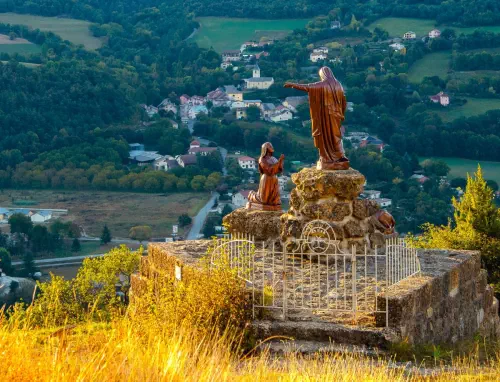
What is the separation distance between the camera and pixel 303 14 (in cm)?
13000

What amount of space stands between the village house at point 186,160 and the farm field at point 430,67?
27200mm

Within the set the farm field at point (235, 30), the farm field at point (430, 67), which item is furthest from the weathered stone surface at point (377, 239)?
the farm field at point (235, 30)

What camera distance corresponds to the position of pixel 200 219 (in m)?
65.2

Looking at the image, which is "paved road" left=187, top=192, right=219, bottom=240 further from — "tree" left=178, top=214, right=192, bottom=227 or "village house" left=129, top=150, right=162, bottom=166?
"village house" left=129, top=150, right=162, bottom=166

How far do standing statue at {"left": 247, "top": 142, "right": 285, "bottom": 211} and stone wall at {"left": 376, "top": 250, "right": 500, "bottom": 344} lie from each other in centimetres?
221

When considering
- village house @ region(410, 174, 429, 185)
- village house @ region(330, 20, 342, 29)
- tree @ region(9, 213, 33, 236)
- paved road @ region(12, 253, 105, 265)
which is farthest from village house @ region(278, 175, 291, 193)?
village house @ region(330, 20, 342, 29)

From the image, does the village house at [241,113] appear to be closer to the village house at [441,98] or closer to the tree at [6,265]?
the village house at [441,98]

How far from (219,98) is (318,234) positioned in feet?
307

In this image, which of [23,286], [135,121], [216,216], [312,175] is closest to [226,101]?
[135,121]

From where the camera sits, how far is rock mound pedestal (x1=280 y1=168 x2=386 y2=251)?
1191 centimetres

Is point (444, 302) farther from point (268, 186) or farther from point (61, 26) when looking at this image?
point (61, 26)

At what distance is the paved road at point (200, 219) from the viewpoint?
5908cm

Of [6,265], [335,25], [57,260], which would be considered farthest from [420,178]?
[335,25]

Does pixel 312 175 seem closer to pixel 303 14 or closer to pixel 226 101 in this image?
pixel 226 101
